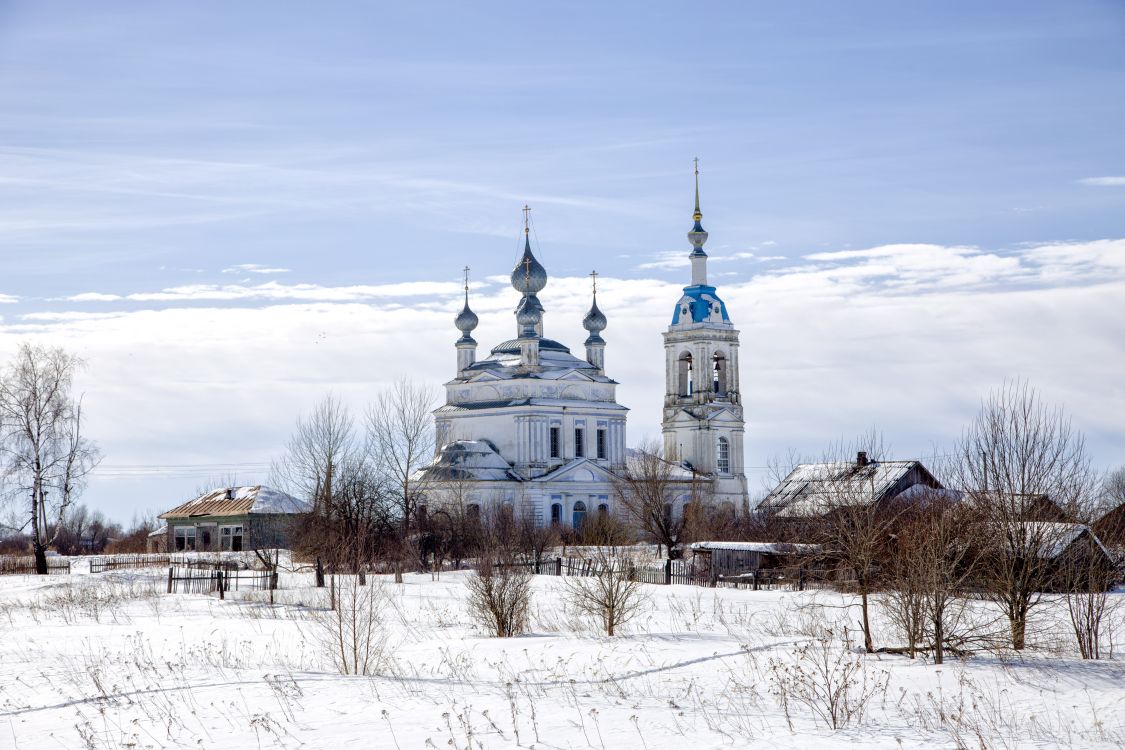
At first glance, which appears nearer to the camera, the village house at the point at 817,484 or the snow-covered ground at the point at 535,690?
the snow-covered ground at the point at 535,690

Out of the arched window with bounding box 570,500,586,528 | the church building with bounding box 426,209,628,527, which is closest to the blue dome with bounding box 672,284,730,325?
the church building with bounding box 426,209,628,527

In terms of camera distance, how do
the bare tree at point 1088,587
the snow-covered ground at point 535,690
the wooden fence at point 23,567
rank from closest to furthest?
the snow-covered ground at point 535,690, the bare tree at point 1088,587, the wooden fence at point 23,567

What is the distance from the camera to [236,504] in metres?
55.9

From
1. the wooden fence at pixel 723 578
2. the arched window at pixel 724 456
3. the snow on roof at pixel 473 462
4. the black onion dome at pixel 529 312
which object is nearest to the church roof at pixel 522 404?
the snow on roof at pixel 473 462

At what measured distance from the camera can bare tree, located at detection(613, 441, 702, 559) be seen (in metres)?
46.5

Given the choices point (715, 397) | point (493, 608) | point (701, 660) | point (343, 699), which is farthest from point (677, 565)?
point (715, 397)

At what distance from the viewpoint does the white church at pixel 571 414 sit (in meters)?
62.8

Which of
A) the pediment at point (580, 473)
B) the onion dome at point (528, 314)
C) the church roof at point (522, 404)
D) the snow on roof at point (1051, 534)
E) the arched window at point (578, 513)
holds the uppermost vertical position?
the onion dome at point (528, 314)

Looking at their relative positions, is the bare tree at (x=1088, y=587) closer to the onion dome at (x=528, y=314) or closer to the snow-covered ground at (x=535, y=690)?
the snow-covered ground at (x=535, y=690)

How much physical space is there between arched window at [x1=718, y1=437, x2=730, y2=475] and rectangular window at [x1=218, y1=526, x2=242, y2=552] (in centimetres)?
2697

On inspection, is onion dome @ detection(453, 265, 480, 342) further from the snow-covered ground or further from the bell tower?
the snow-covered ground

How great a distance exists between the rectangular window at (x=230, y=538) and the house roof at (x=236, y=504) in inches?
29.0

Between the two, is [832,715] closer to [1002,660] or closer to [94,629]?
[1002,660]

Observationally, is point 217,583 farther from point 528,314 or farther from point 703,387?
point 703,387
